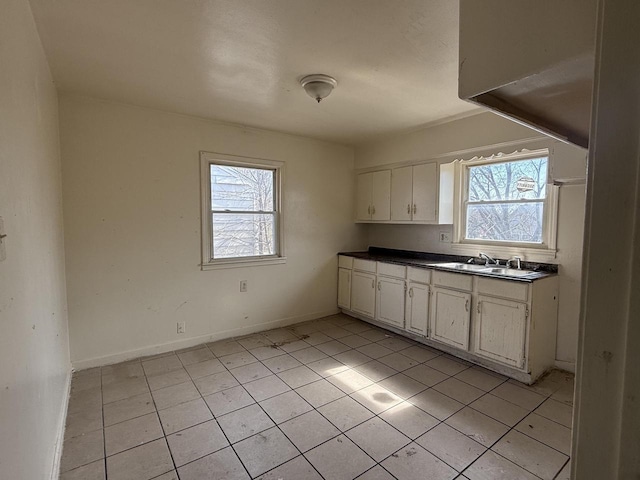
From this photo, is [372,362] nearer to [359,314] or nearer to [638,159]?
[359,314]

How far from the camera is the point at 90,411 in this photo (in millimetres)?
2340

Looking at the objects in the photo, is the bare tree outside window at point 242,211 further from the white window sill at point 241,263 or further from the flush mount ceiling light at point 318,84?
the flush mount ceiling light at point 318,84

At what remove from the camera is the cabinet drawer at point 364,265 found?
4109mm

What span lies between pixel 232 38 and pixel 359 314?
338cm

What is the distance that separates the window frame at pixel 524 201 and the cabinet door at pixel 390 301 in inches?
32.1

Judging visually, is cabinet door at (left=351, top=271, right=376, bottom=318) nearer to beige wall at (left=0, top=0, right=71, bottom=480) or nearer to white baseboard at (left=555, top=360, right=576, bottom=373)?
white baseboard at (left=555, top=360, right=576, bottom=373)

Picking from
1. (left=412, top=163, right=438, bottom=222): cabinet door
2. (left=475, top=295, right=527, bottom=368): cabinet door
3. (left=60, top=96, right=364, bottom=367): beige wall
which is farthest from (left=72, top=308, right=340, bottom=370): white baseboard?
(left=475, top=295, right=527, bottom=368): cabinet door

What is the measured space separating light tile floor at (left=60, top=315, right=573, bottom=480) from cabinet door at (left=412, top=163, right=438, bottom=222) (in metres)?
1.51

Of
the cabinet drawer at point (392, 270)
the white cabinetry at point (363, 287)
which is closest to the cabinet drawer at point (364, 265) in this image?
the white cabinetry at point (363, 287)

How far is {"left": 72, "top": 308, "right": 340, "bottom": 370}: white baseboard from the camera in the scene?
9.86ft

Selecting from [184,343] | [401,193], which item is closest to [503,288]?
[401,193]

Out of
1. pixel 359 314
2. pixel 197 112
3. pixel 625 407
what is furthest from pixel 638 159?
pixel 359 314

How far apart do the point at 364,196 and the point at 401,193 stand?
64cm

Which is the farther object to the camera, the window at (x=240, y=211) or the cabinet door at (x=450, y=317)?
the window at (x=240, y=211)
